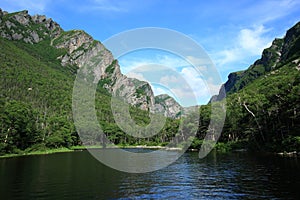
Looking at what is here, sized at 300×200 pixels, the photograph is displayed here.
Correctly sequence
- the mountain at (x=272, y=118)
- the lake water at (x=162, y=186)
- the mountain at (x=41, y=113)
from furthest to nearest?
the mountain at (x=41, y=113), the mountain at (x=272, y=118), the lake water at (x=162, y=186)

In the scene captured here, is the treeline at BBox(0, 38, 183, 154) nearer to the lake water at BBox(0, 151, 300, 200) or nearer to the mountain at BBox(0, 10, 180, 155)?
the mountain at BBox(0, 10, 180, 155)

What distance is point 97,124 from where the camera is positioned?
411 feet

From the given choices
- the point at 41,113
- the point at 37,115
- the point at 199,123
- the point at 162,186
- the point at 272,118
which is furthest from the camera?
the point at 41,113

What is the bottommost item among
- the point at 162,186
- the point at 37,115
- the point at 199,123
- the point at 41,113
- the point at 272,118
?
the point at 162,186

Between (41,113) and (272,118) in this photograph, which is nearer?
(272,118)

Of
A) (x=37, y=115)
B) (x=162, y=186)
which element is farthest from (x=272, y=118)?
(x=37, y=115)

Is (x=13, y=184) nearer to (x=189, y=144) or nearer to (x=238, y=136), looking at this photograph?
(x=189, y=144)

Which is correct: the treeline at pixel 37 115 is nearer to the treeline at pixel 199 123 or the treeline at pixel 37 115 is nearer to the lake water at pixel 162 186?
the treeline at pixel 199 123

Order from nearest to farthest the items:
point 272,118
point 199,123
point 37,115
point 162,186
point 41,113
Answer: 1. point 162,186
2. point 272,118
3. point 199,123
4. point 37,115
5. point 41,113

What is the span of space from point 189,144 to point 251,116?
70.7 ft

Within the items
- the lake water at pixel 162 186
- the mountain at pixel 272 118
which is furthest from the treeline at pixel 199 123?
the lake water at pixel 162 186

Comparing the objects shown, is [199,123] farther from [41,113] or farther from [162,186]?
[41,113]

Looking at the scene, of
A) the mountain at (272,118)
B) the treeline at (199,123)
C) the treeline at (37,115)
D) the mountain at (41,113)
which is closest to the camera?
the mountain at (272,118)

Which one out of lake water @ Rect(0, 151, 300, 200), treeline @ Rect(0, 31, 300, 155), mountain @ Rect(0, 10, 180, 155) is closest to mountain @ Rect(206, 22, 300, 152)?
treeline @ Rect(0, 31, 300, 155)
